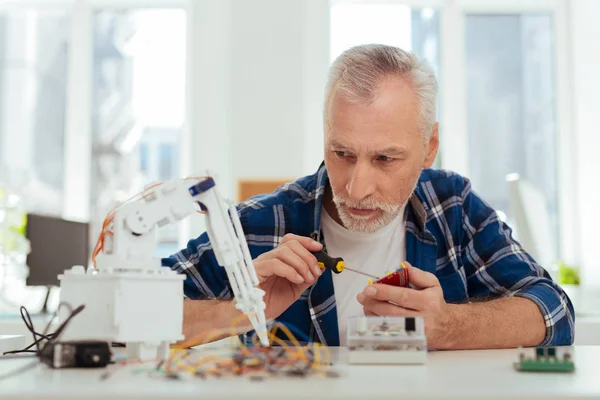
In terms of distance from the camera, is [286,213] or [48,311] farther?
[48,311]

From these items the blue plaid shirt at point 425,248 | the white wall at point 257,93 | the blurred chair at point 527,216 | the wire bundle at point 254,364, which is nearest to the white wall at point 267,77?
the white wall at point 257,93

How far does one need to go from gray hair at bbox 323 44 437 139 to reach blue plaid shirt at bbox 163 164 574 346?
0.19 meters

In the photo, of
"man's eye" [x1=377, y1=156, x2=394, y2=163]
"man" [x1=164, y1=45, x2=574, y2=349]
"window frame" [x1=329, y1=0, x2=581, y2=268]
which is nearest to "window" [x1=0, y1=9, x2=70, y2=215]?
"window frame" [x1=329, y1=0, x2=581, y2=268]

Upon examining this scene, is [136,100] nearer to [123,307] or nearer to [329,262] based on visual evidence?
[329,262]

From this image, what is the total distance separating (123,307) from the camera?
2.75 ft

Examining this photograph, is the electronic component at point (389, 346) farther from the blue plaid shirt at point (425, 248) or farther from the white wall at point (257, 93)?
the white wall at point (257, 93)

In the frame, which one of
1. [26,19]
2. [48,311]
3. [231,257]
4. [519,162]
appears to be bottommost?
[48,311]

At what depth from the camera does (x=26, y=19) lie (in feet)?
14.0

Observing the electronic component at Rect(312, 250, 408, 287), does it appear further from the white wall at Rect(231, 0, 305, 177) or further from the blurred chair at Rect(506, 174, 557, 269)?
the white wall at Rect(231, 0, 305, 177)

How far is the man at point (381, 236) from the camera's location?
1243 mm

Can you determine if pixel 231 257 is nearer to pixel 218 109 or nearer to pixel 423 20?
pixel 218 109

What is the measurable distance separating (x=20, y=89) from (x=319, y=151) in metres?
1.89

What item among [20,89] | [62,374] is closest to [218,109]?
[20,89]

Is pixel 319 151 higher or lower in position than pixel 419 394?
higher
